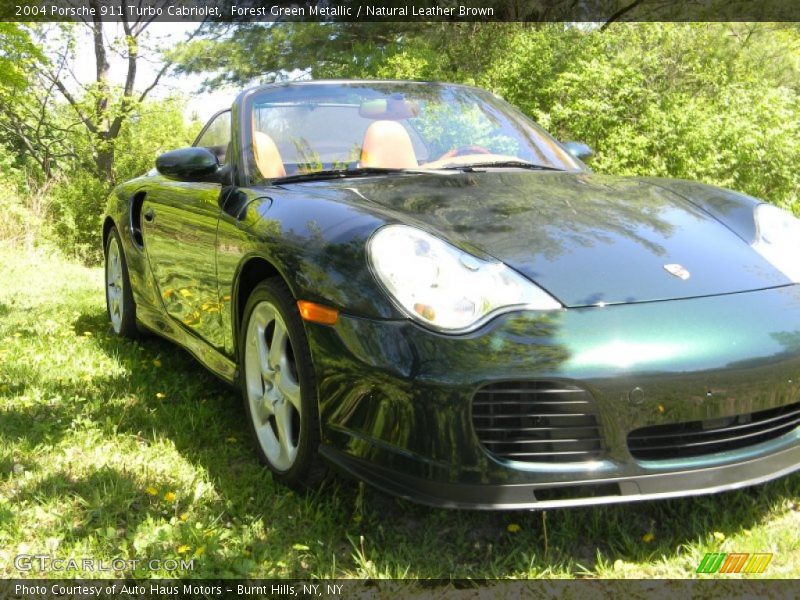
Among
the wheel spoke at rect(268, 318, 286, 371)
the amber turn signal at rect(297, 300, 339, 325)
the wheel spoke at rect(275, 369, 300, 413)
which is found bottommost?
the wheel spoke at rect(275, 369, 300, 413)

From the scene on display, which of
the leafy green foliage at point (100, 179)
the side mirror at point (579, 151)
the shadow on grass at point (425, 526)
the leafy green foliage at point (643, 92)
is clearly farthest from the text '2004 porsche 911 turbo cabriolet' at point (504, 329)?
the leafy green foliage at point (100, 179)

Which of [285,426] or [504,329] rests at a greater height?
[504,329]

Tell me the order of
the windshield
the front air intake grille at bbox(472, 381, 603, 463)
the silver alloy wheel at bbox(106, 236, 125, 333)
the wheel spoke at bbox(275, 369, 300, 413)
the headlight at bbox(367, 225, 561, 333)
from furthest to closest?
the silver alloy wheel at bbox(106, 236, 125, 333)
the windshield
the wheel spoke at bbox(275, 369, 300, 413)
the headlight at bbox(367, 225, 561, 333)
the front air intake grille at bbox(472, 381, 603, 463)

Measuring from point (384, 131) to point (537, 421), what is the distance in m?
1.78

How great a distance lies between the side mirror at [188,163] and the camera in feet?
11.0

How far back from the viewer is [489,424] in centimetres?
207

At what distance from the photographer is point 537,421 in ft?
6.75

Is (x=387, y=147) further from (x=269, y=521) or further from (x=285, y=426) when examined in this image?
(x=269, y=521)

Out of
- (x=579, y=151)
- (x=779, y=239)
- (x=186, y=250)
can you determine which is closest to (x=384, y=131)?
(x=186, y=250)

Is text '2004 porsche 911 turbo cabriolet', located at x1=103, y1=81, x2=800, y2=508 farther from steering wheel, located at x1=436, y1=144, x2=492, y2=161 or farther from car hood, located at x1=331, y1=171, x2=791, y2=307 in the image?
steering wheel, located at x1=436, y1=144, x2=492, y2=161

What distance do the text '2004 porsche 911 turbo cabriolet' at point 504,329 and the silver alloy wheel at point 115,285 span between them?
184 centimetres

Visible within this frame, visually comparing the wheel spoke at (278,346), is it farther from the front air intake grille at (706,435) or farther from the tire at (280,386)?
the front air intake grille at (706,435)

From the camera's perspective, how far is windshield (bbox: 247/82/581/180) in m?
3.33

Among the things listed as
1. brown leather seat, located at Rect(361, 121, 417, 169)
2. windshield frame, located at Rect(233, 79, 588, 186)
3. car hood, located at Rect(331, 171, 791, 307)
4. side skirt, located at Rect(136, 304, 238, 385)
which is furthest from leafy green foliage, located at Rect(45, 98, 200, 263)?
car hood, located at Rect(331, 171, 791, 307)
